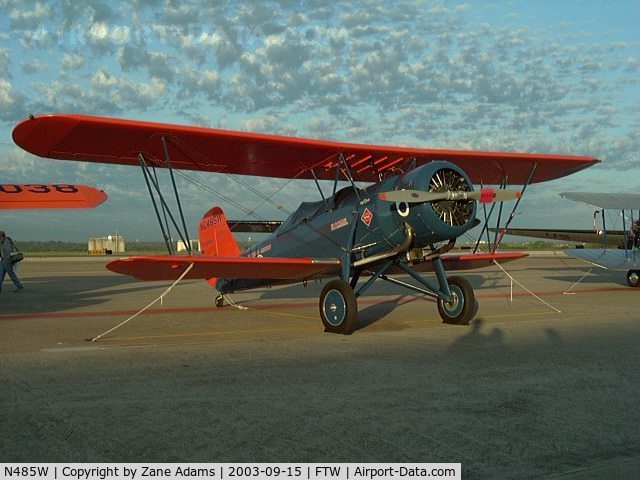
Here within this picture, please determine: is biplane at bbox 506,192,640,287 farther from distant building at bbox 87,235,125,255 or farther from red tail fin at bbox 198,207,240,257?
distant building at bbox 87,235,125,255

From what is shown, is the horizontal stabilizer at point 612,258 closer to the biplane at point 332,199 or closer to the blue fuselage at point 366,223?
the biplane at point 332,199

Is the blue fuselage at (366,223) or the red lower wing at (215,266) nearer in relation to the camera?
the red lower wing at (215,266)

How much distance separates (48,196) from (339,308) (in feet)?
26.0

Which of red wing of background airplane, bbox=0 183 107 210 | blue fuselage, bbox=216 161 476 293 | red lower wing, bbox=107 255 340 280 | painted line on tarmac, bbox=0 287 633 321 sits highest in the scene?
red wing of background airplane, bbox=0 183 107 210

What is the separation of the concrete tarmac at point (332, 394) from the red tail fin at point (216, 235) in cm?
316

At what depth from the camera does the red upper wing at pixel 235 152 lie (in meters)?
8.51

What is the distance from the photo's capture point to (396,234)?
8.82m

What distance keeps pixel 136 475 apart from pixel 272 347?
4324mm

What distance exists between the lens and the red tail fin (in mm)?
13031

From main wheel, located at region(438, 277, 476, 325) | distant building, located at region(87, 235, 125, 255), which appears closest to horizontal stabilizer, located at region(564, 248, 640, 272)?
main wheel, located at region(438, 277, 476, 325)

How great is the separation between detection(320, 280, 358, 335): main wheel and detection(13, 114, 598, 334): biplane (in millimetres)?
16

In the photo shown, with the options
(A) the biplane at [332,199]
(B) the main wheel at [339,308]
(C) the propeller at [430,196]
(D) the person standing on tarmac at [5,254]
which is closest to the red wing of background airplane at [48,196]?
(A) the biplane at [332,199]

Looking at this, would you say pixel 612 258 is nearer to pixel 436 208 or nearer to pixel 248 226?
pixel 248 226

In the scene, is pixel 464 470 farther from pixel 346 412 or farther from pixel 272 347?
pixel 272 347
